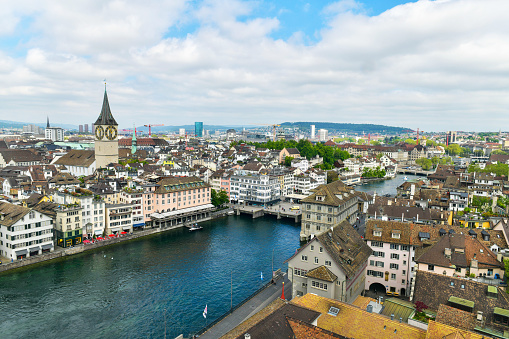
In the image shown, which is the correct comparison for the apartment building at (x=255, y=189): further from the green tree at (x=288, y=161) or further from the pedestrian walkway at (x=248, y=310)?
the pedestrian walkway at (x=248, y=310)

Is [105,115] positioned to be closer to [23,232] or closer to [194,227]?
[194,227]

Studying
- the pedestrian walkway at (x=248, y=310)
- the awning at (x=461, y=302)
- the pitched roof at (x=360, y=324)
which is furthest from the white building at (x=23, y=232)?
the awning at (x=461, y=302)

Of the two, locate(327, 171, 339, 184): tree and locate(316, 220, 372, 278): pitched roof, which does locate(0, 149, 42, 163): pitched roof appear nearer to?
locate(327, 171, 339, 184): tree

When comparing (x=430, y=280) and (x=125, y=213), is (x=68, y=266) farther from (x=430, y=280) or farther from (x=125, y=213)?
(x=430, y=280)

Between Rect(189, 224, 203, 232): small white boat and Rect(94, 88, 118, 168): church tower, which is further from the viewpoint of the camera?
Rect(94, 88, 118, 168): church tower

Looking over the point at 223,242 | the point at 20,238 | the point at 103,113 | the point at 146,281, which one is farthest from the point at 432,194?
the point at 103,113

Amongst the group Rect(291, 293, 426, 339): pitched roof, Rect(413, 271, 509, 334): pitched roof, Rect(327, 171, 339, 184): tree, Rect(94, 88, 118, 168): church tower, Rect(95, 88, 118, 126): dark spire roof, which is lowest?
Rect(327, 171, 339, 184): tree

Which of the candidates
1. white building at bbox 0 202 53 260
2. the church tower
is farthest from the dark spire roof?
white building at bbox 0 202 53 260
